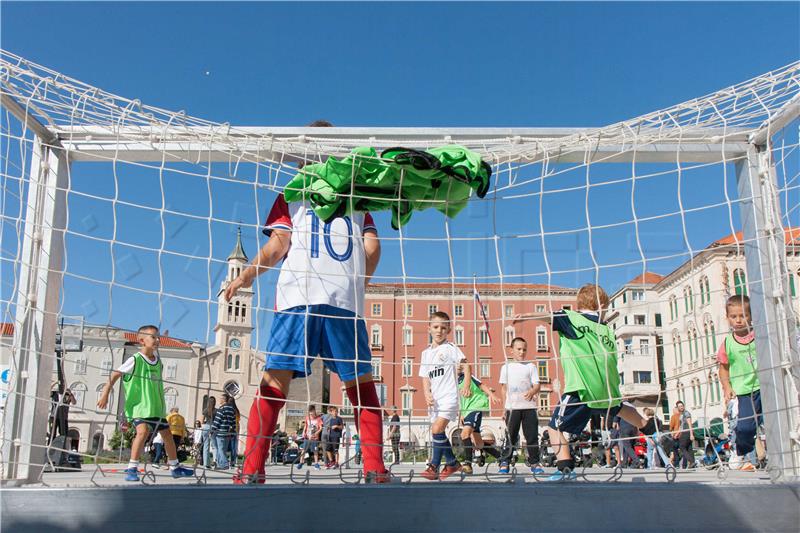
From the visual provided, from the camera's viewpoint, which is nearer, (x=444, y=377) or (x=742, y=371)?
(x=742, y=371)

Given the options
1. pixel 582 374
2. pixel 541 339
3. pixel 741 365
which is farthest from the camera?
pixel 541 339

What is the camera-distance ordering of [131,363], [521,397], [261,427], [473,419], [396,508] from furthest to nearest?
[473,419]
[521,397]
[131,363]
[261,427]
[396,508]

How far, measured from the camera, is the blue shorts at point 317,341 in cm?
356

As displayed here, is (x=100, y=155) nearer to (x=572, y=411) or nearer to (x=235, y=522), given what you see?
(x=235, y=522)

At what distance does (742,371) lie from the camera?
16.0ft

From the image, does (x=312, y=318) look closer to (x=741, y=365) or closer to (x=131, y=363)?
(x=131, y=363)

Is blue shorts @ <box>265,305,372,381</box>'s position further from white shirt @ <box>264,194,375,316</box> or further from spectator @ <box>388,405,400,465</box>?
spectator @ <box>388,405,400,465</box>

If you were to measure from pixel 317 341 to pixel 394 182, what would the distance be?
3.30 feet

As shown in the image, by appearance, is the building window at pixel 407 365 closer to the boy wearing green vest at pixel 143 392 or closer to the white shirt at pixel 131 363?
the boy wearing green vest at pixel 143 392

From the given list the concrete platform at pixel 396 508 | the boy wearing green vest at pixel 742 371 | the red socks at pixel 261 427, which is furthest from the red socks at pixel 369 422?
the boy wearing green vest at pixel 742 371

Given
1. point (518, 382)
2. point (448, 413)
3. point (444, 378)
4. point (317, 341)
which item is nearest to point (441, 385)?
point (444, 378)

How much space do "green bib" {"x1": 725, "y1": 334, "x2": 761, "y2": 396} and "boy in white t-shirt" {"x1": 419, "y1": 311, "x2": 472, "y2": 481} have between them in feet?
6.54

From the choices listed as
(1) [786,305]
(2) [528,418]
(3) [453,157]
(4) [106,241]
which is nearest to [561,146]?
(3) [453,157]

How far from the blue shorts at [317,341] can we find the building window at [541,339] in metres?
52.7
